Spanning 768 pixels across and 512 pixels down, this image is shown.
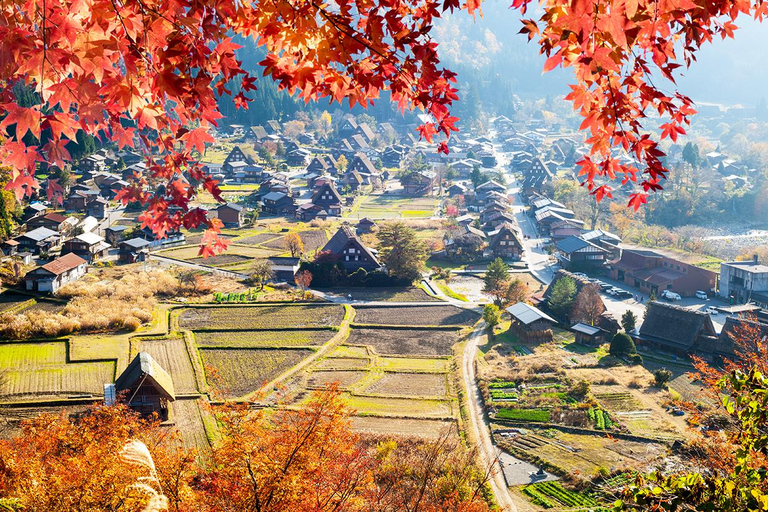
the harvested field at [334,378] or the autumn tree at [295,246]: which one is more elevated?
the autumn tree at [295,246]

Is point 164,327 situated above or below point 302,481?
below

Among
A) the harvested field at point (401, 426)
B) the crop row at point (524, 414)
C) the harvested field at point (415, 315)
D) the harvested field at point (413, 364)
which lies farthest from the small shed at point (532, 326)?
the harvested field at point (401, 426)

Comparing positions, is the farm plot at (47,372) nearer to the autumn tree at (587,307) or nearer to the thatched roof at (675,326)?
the autumn tree at (587,307)

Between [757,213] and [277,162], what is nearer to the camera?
[757,213]

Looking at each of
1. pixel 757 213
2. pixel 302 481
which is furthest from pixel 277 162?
pixel 302 481

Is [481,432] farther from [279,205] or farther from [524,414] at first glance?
[279,205]

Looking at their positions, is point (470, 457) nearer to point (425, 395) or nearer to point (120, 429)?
point (425, 395)
